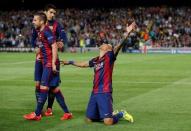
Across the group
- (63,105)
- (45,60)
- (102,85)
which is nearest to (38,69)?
(45,60)

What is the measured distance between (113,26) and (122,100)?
3835 cm

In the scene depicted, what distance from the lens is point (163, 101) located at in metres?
13.6

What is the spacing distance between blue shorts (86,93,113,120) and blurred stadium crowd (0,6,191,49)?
119ft

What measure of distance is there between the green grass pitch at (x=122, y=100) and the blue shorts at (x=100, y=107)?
0.20m

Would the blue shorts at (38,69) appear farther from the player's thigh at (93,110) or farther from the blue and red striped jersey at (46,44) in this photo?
the player's thigh at (93,110)

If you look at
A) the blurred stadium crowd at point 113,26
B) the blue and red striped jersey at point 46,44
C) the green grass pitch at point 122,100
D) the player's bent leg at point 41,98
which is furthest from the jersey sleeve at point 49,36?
the blurred stadium crowd at point 113,26

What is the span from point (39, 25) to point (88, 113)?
6.54 feet

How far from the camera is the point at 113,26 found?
2046 inches

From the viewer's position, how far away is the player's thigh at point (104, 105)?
10.1m

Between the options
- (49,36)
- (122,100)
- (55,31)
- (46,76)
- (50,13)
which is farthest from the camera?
(122,100)

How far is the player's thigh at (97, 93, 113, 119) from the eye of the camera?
1008 centimetres

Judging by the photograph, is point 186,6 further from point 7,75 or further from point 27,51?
point 7,75

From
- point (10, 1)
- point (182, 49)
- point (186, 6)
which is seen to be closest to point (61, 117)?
point (182, 49)

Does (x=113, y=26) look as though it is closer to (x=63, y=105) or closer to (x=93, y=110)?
(x=63, y=105)
